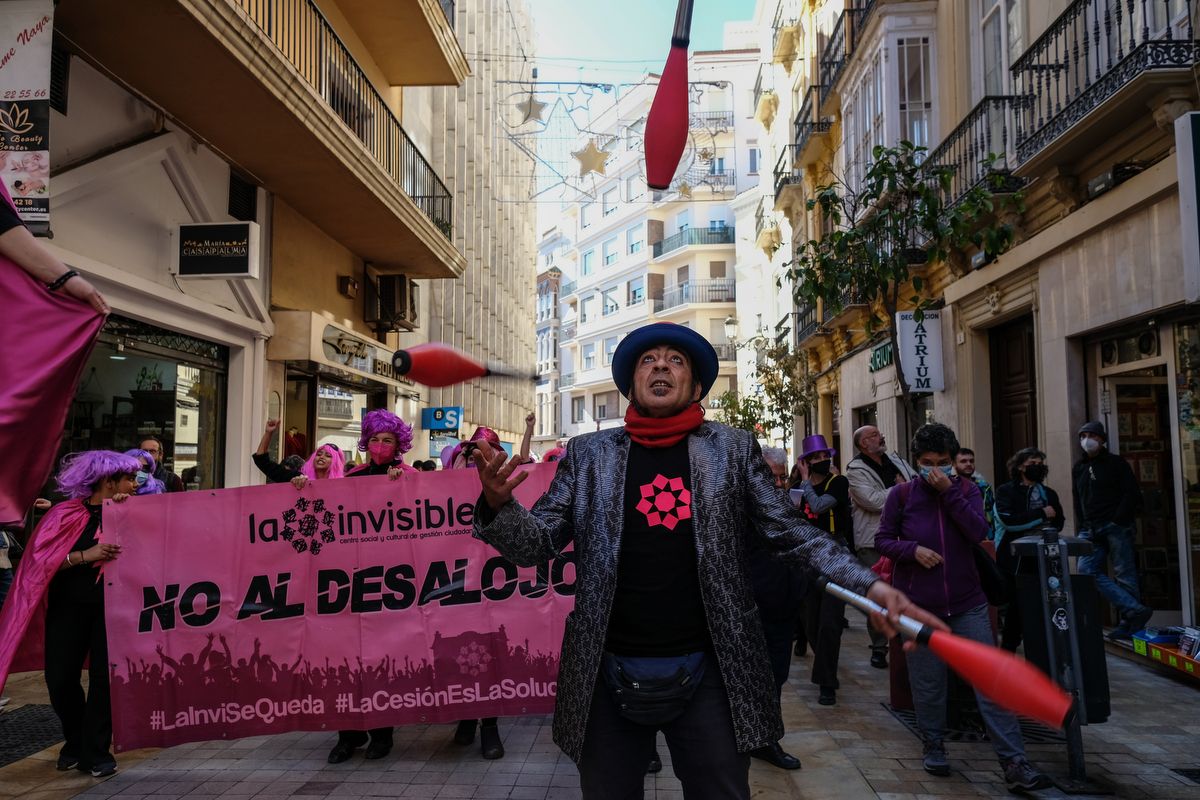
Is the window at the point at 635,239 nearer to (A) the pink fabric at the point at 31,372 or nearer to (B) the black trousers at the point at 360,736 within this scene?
(B) the black trousers at the point at 360,736

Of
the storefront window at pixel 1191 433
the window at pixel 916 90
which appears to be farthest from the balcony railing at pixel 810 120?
the storefront window at pixel 1191 433

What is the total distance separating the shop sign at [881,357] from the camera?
1648 centimetres

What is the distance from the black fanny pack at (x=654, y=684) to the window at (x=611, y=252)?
2259 inches

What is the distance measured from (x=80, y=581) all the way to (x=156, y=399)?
5.55 metres

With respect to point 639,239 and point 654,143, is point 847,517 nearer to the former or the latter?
point 654,143

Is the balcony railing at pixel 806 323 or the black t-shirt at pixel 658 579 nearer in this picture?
the black t-shirt at pixel 658 579

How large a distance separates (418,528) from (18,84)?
13.4 ft

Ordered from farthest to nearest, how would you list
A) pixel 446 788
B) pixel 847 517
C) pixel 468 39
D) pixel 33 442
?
pixel 468 39 < pixel 847 517 < pixel 446 788 < pixel 33 442

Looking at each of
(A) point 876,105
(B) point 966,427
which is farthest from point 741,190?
(B) point 966,427

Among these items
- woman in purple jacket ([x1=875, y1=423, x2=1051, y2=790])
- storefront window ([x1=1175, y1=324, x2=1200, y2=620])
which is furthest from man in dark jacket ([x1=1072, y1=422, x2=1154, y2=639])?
woman in purple jacket ([x1=875, y1=423, x2=1051, y2=790])

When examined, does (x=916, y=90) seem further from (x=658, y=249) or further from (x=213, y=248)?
(x=658, y=249)

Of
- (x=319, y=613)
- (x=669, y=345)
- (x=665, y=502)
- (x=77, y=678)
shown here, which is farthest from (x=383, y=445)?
(x=665, y=502)

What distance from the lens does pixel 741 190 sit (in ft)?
170

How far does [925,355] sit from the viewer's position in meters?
14.5
